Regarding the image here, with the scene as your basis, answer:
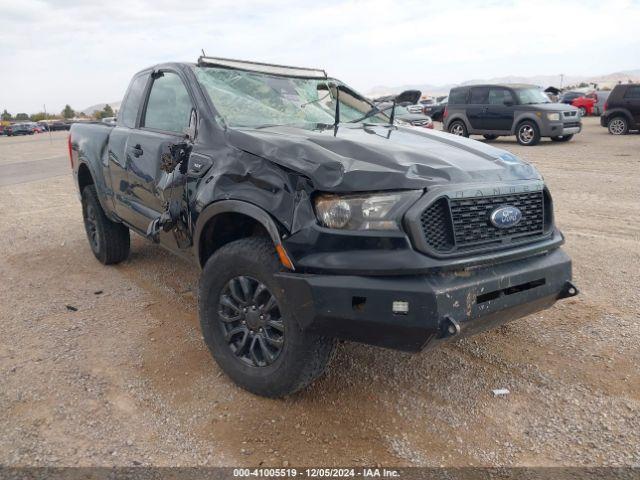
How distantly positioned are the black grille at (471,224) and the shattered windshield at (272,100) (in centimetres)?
126

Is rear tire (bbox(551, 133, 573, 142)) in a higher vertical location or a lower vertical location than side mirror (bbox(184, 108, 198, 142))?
lower

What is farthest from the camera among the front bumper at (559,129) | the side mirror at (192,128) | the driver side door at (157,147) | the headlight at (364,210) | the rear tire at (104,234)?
the front bumper at (559,129)

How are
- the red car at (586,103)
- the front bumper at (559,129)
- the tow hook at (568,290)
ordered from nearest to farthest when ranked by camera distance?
the tow hook at (568,290) → the front bumper at (559,129) → the red car at (586,103)

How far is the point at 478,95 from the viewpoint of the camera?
1738cm

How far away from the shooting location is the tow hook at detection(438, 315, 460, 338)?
243 centimetres

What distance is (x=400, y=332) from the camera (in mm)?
2508

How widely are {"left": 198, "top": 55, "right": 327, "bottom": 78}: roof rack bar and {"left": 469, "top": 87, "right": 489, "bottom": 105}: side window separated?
13993mm

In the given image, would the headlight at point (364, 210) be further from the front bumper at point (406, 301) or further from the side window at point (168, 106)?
the side window at point (168, 106)

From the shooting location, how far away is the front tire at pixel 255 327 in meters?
2.77

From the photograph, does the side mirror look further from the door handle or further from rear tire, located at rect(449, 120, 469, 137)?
rear tire, located at rect(449, 120, 469, 137)

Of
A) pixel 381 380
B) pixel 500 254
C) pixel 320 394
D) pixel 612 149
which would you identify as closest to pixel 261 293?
pixel 320 394

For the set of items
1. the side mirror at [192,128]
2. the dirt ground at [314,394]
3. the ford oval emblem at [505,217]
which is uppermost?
the side mirror at [192,128]

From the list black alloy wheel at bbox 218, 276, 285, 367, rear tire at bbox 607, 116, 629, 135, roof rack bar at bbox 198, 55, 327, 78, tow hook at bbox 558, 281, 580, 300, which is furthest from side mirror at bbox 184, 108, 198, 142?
rear tire at bbox 607, 116, 629, 135

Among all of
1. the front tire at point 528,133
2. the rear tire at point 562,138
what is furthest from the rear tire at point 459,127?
the rear tire at point 562,138
